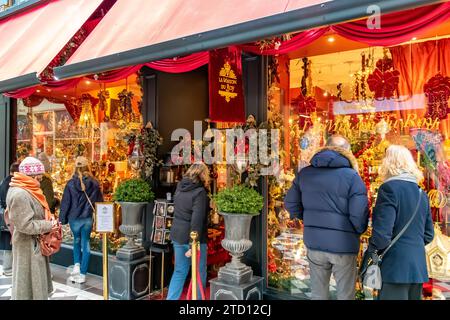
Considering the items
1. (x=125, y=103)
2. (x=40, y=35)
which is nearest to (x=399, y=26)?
(x=125, y=103)

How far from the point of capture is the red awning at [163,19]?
3090mm

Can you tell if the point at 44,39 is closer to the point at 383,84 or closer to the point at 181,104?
the point at 181,104

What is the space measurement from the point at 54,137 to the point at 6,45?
6.90ft

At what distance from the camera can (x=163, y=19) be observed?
387 cm

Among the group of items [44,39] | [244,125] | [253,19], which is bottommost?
[244,125]

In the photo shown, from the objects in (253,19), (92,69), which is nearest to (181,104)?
(92,69)

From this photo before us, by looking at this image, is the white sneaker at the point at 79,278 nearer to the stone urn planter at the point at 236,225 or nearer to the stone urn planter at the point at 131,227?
the stone urn planter at the point at 131,227

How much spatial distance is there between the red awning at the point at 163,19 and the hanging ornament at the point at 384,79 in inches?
102

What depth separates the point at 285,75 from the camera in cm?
511

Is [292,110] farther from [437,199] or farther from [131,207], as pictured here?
[131,207]

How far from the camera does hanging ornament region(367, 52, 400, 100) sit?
4961 mm

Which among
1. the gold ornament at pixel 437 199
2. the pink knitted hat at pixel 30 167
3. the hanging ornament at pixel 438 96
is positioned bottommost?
the gold ornament at pixel 437 199

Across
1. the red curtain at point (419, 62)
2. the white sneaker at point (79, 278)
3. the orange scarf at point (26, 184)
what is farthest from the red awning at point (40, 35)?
the red curtain at point (419, 62)

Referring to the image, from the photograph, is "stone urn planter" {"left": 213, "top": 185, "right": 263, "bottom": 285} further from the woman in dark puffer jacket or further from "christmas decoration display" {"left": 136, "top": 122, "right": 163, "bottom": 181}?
"christmas decoration display" {"left": 136, "top": 122, "right": 163, "bottom": 181}
